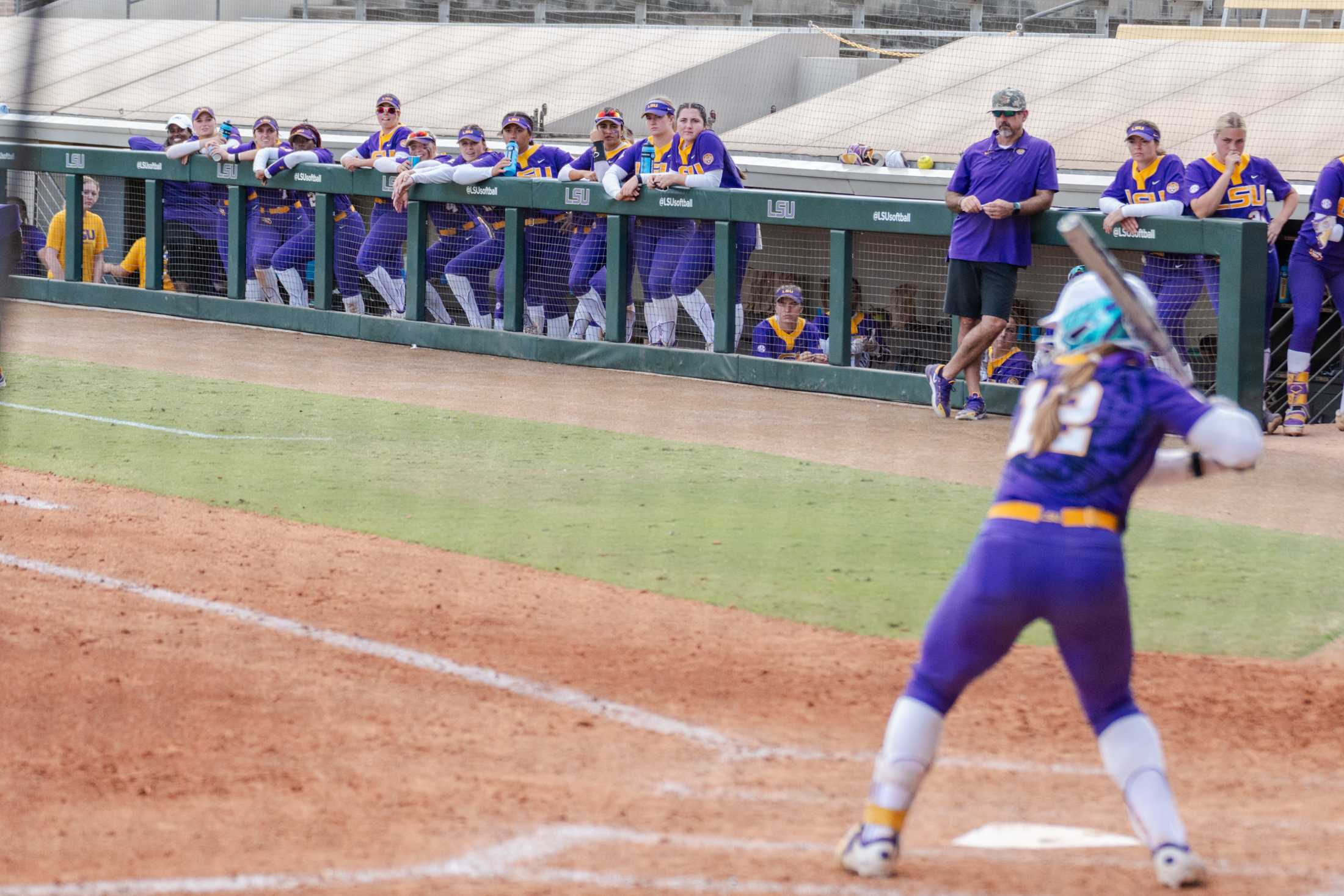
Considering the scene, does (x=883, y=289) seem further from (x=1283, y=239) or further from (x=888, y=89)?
(x=888, y=89)

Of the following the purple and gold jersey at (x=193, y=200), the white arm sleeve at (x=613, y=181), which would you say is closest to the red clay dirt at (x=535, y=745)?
the white arm sleeve at (x=613, y=181)

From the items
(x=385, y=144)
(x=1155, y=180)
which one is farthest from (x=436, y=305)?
(x=1155, y=180)

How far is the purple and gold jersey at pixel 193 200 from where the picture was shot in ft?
53.3

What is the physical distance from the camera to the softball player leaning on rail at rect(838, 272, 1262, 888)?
3.95 metres

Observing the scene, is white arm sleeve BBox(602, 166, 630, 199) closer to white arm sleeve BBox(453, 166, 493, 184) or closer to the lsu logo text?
white arm sleeve BBox(453, 166, 493, 184)

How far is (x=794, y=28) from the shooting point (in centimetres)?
2467

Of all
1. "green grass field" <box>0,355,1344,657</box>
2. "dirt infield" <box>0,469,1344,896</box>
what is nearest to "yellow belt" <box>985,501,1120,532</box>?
"dirt infield" <box>0,469,1344,896</box>

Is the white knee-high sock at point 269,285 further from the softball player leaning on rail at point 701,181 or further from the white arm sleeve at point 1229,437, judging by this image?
the white arm sleeve at point 1229,437

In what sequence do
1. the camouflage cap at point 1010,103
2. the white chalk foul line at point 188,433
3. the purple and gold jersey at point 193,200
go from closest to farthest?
the white chalk foul line at point 188,433
the camouflage cap at point 1010,103
the purple and gold jersey at point 193,200

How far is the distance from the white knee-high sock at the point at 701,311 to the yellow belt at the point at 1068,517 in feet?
30.8

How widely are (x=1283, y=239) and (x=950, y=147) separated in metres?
5.22

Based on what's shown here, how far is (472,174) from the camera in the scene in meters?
14.0

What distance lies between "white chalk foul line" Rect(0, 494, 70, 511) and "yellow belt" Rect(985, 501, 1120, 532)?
19.0 ft

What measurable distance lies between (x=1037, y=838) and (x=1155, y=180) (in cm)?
760
